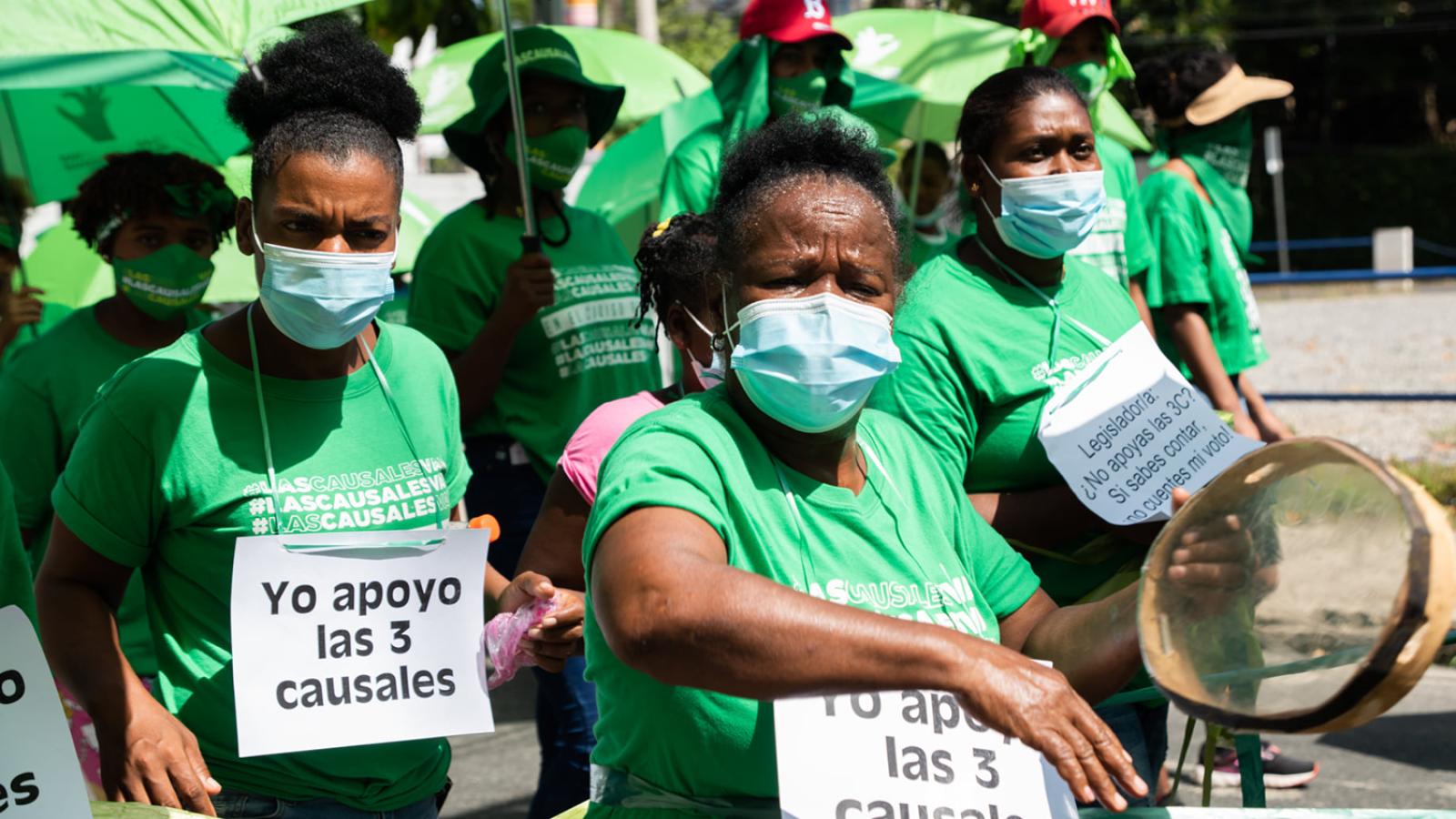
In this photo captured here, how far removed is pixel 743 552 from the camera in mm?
2055

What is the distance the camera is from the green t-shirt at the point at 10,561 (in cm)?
228

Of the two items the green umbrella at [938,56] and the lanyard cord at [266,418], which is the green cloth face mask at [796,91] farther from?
the green umbrella at [938,56]

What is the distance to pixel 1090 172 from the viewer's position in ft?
11.6

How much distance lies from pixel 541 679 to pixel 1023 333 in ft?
5.49

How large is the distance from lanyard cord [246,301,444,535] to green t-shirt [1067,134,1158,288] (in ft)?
8.61

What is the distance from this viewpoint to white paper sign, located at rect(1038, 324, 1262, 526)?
10.3ft

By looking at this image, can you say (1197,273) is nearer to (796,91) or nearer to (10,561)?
(796,91)

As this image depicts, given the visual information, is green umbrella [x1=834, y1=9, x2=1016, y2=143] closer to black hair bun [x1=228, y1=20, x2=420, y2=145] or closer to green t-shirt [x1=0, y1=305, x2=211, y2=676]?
green t-shirt [x1=0, y1=305, x2=211, y2=676]

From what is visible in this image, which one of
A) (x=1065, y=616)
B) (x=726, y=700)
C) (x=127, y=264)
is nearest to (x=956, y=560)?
(x=1065, y=616)

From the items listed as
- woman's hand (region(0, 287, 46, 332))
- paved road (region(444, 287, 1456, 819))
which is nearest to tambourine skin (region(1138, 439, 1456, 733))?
paved road (region(444, 287, 1456, 819))

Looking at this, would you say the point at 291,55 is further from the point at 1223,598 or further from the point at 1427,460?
the point at 1427,460

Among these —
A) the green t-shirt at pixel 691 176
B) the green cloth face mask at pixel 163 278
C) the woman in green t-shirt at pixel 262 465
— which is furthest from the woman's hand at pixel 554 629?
the green t-shirt at pixel 691 176

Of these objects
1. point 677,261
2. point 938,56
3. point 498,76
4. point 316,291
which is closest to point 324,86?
point 316,291

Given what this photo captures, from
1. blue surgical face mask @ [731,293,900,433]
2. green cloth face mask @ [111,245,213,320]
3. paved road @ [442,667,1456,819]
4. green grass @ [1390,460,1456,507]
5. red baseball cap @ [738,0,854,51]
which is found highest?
blue surgical face mask @ [731,293,900,433]
